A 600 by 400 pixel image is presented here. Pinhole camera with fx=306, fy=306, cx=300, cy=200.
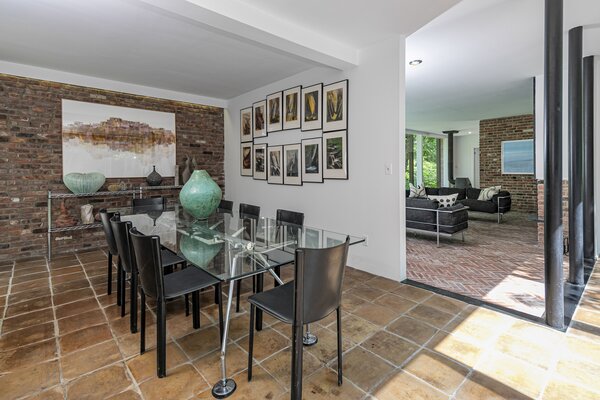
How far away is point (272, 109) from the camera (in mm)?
4906

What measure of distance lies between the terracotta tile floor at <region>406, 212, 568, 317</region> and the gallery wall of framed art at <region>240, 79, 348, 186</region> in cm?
162

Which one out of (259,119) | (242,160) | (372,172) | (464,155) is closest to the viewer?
(372,172)

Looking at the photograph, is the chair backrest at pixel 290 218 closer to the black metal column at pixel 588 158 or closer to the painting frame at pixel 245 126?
the painting frame at pixel 245 126

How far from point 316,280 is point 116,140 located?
15.6 feet

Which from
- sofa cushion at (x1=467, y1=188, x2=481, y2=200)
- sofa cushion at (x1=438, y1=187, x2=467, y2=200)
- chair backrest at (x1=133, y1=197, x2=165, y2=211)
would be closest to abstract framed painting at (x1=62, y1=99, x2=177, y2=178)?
chair backrest at (x1=133, y1=197, x2=165, y2=211)

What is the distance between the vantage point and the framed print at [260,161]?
513 cm

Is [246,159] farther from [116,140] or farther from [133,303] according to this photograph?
[133,303]

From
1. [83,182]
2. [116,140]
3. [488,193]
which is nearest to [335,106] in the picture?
[116,140]

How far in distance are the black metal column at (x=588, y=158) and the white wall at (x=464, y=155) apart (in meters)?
8.11

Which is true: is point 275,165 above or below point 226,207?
above

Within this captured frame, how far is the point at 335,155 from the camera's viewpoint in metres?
3.93

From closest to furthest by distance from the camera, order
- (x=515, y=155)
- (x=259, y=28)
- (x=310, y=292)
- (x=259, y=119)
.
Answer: (x=310, y=292)
(x=259, y=28)
(x=259, y=119)
(x=515, y=155)

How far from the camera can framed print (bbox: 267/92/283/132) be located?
4.75 metres

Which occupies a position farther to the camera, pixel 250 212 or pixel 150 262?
pixel 250 212
